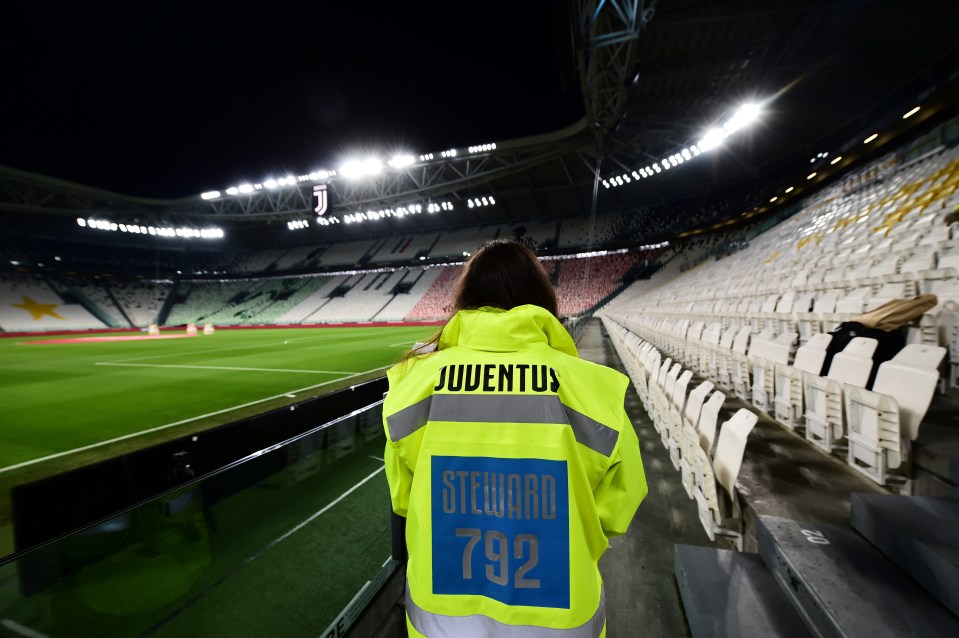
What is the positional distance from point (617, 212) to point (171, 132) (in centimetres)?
3079

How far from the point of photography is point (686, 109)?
16609 millimetres

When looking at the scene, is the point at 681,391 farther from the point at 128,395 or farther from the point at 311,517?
the point at 128,395

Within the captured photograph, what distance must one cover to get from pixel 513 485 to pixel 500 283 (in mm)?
637

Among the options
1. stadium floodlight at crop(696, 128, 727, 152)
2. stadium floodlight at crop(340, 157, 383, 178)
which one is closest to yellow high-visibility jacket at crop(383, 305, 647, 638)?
stadium floodlight at crop(696, 128, 727, 152)

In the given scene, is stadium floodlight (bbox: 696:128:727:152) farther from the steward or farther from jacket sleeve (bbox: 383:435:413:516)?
jacket sleeve (bbox: 383:435:413:516)

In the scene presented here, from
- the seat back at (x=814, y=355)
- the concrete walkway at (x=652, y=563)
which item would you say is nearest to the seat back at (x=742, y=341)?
the seat back at (x=814, y=355)

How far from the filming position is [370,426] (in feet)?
7.91

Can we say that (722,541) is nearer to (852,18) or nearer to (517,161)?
(852,18)

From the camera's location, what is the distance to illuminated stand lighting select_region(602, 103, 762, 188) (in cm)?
1720

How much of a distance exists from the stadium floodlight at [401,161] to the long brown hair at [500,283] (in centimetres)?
2279

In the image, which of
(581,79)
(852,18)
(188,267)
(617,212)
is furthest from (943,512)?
(188,267)

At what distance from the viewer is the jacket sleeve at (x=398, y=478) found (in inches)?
42.3

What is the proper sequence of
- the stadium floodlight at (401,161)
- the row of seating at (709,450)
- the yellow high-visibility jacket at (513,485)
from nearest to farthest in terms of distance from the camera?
the yellow high-visibility jacket at (513,485)
the row of seating at (709,450)
the stadium floodlight at (401,161)

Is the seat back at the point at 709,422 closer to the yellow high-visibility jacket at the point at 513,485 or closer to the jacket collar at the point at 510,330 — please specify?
the yellow high-visibility jacket at the point at 513,485
